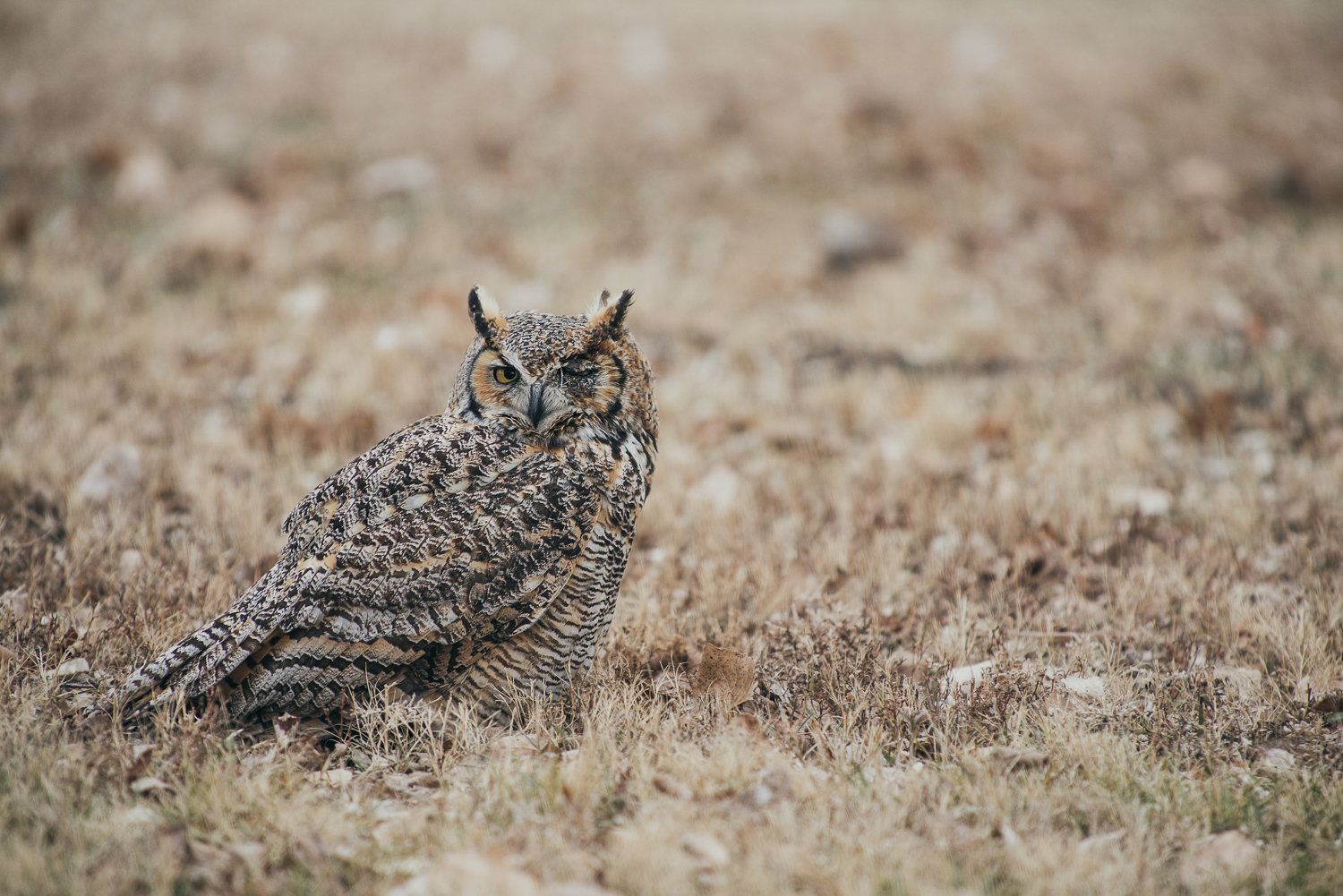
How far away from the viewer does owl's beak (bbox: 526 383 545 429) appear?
313 cm

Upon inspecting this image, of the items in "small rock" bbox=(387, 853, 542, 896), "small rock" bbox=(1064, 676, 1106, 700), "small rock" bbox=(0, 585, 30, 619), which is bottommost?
"small rock" bbox=(1064, 676, 1106, 700)

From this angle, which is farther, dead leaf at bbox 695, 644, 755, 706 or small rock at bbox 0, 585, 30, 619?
small rock at bbox 0, 585, 30, 619

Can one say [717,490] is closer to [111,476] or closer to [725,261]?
[111,476]

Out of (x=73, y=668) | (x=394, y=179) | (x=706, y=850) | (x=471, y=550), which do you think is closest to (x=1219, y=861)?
(x=706, y=850)

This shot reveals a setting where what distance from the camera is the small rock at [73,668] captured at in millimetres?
3164

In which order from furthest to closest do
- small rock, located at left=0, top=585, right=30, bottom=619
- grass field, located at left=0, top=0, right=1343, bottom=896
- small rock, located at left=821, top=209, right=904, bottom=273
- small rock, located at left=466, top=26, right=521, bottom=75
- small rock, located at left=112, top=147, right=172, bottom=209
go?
small rock, located at left=466, top=26, right=521, bottom=75 → small rock, located at left=112, top=147, right=172, bottom=209 → small rock, located at left=821, top=209, right=904, bottom=273 → small rock, located at left=0, top=585, right=30, bottom=619 → grass field, located at left=0, top=0, right=1343, bottom=896

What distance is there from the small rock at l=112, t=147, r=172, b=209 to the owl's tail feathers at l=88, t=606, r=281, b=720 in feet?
24.7

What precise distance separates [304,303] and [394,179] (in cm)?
282

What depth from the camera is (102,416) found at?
557 centimetres

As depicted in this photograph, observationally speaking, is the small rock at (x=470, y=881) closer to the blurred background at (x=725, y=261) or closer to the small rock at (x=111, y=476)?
the blurred background at (x=725, y=261)

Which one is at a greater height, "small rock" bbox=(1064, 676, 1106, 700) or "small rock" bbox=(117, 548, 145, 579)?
"small rock" bbox=(117, 548, 145, 579)

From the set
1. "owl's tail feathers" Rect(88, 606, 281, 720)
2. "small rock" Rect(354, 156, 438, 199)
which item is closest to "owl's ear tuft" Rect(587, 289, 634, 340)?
"owl's tail feathers" Rect(88, 606, 281, 720)

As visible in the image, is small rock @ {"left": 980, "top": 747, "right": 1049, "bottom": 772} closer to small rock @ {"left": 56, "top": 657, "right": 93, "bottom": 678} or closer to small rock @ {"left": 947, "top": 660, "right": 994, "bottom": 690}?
small rock @ {"left": 947, "top": 660, "right": 994, "bottom": 690}

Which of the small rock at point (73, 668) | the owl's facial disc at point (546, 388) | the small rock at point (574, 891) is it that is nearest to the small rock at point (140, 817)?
the small rock at point (73, 668)
